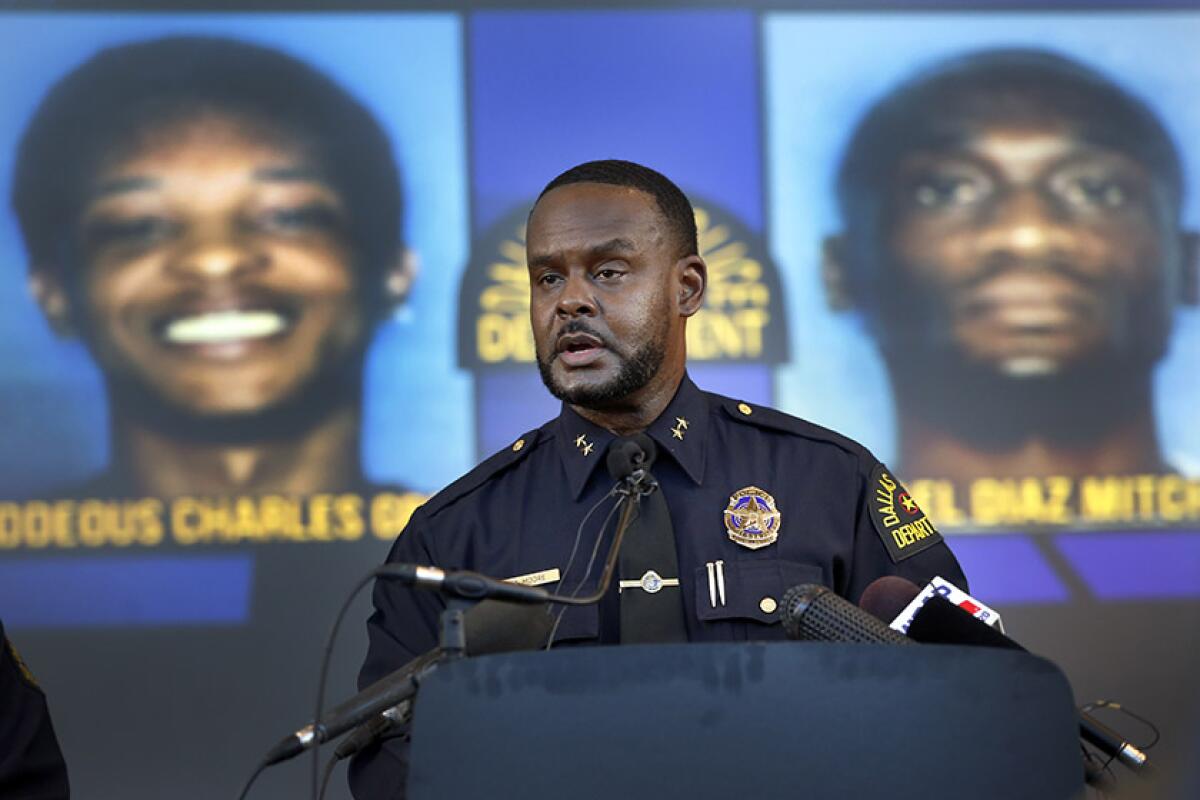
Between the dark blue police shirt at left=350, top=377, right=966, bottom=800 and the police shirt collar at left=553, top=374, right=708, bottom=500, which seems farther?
the police shirt collar at left=553, top=374, right=708, bottom=500

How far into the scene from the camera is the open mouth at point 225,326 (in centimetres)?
417

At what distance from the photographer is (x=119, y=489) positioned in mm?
4090

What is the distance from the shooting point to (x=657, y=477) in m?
3.12

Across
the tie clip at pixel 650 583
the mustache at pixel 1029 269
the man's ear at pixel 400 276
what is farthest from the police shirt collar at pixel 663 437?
the mustache at pixel 1029 269

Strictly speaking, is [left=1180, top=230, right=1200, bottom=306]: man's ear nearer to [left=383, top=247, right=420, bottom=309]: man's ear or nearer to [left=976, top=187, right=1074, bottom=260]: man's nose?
[left=976, top=187, right=1074, bottom=260]: man's nose

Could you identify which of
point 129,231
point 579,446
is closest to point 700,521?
point 579,446

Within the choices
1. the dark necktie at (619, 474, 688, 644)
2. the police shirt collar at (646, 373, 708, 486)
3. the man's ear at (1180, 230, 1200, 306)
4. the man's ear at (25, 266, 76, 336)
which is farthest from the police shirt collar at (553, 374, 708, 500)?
the man's ear at (1180, 230, 1200, 306)

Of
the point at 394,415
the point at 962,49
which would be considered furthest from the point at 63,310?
the point at 962,49

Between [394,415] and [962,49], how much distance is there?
1.63 metres

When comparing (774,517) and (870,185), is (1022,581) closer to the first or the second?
(870,185)

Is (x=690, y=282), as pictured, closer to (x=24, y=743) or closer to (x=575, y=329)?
(x=575, y=329)

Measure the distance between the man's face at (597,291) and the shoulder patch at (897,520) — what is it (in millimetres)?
437

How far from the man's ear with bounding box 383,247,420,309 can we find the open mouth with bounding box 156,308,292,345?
0.79 feet

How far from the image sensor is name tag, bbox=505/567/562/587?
9.85 feet
